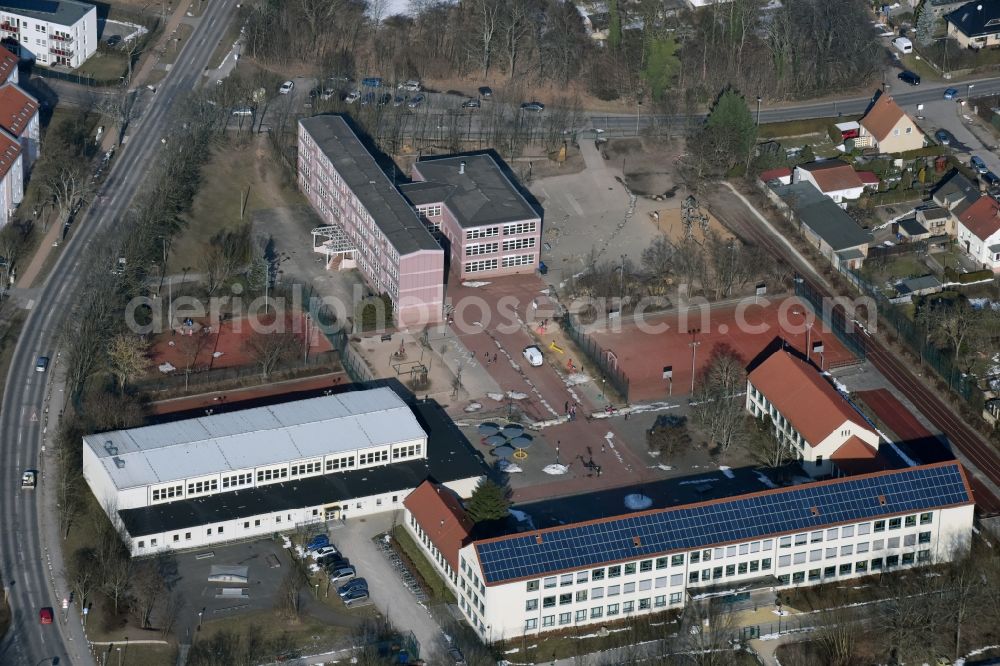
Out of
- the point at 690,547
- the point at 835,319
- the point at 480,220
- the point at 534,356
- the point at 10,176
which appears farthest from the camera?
the point at 10,176

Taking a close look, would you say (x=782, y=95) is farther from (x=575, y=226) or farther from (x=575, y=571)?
(x=575, y=571)

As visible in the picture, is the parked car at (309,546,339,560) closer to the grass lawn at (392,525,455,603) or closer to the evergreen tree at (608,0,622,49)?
the grass lawn at (392,525,455,603)

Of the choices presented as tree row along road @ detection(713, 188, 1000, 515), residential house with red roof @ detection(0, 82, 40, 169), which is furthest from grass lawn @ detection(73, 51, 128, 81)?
tree row along road @ detection(713, 188, 1000, 515)

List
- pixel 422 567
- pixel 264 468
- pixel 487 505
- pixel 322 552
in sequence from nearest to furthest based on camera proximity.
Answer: pixel 487 505, pixel 422 567, pixel 322 552, pixel 264 468

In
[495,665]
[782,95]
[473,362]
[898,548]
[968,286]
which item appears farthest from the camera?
[782,95]

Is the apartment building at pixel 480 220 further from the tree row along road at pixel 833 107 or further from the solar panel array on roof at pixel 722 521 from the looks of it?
the solar panel array on roof at pixel 722 521

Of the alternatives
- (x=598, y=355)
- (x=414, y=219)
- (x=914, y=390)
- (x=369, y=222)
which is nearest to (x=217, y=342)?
(x=369, y=222)

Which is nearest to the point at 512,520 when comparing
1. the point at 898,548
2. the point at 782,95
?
the point at 898,548

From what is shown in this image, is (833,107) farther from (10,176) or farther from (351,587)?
(351,587)
